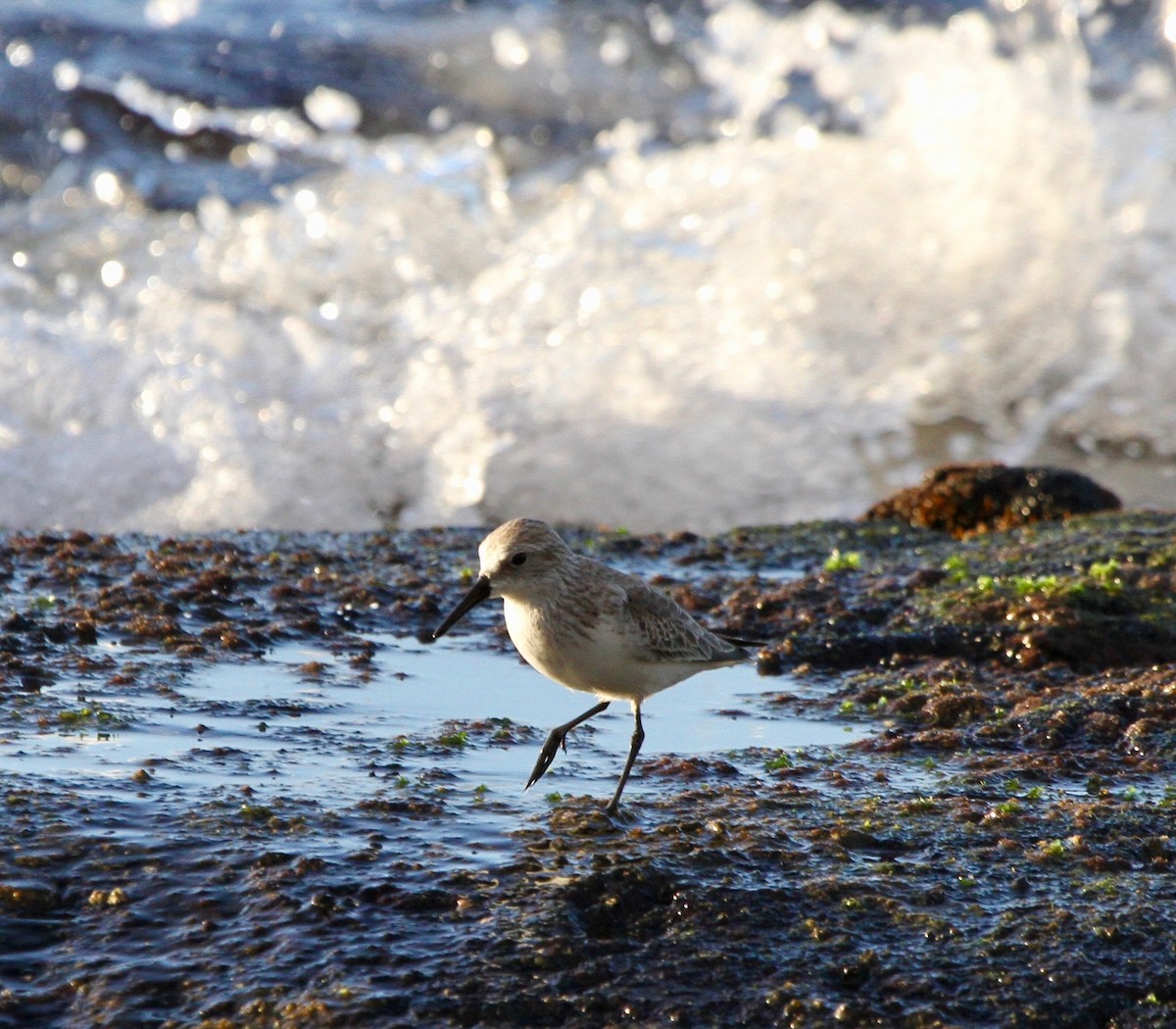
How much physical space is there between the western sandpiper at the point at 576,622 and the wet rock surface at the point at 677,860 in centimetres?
32

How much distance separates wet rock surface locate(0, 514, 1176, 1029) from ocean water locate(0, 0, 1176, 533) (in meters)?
3.99

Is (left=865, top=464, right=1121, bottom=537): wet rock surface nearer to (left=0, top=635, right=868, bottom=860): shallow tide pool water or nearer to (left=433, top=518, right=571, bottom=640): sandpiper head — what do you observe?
(left=0, top=635, right=868, bottom=860): shallow tide pool water

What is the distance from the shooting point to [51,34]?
658 inches

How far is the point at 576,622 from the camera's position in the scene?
4.67 metres

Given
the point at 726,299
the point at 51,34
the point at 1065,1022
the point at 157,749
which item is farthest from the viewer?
the point at 51,34

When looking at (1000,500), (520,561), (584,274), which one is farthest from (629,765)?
(584,274)

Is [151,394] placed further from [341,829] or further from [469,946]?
[469,946]

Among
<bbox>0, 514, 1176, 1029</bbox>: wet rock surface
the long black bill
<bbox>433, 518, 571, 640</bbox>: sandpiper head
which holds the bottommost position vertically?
<bbox>0, 514, 1176, 1029</bbox>: wet rock surface

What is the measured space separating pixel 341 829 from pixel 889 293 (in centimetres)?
894

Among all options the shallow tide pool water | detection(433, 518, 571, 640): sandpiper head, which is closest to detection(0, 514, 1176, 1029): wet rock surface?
the shallow tide pool water

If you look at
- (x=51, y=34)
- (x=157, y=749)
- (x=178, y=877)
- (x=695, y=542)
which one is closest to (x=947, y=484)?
(x=695, y=542)

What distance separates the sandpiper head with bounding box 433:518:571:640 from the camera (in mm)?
4719

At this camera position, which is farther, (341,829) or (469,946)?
(341,829)

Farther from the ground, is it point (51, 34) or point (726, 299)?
point (51, 34)
